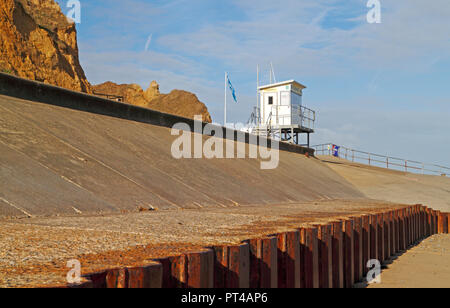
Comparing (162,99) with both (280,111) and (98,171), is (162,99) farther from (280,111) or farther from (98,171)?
(98,171)

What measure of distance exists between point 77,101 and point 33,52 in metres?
26.6

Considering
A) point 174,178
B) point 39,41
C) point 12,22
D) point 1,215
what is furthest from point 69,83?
point 1,215

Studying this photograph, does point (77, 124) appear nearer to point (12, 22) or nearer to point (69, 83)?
point (12, 22)

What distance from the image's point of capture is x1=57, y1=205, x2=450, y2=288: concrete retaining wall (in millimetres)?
2924

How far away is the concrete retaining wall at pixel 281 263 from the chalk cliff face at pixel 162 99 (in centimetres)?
5981

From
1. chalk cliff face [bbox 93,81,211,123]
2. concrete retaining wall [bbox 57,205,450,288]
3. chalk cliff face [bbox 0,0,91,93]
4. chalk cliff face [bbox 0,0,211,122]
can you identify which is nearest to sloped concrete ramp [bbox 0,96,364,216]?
concrete retaining wall [bbox 57,205,450,288]

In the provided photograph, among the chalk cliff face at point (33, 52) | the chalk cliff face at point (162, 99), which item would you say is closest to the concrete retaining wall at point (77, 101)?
the chalk cliff face at point (33, 52)

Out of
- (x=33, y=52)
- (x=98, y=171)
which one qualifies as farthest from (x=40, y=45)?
(x=98, y=171)

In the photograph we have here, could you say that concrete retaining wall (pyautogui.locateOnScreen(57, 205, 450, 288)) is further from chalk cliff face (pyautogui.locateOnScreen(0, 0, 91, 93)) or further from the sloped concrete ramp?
chalk cliff face (pyautogui.locateOnScreen(0, 0, 91, 93))

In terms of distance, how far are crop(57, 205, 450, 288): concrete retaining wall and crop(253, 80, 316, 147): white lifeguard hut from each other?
2826 centimetres

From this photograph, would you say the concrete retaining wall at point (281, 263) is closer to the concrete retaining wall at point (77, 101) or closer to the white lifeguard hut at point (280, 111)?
the concrete retaining wall at point (77, 101)

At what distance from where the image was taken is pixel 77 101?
45.1 ft

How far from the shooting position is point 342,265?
6.48 meters
